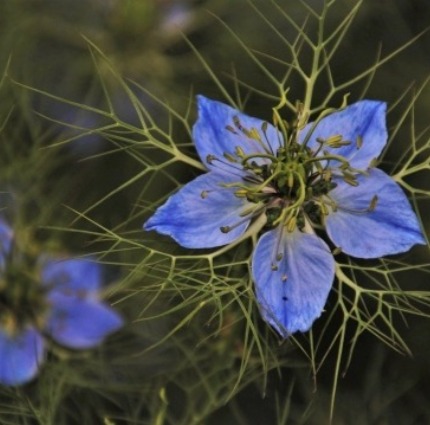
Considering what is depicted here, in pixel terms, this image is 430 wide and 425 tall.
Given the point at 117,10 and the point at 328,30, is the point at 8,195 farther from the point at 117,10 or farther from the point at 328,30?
the point at 328,30

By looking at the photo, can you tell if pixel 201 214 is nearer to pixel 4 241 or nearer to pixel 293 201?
pixel 293 201

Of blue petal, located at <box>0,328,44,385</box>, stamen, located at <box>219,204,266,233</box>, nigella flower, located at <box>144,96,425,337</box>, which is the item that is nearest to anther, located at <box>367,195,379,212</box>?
nigella flower, located at <box>144,96,425,337</box>

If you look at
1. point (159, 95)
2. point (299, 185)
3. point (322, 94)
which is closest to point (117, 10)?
point (159, 95)

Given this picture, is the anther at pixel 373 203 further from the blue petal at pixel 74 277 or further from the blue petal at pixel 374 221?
the blue petal at pixel 74 277

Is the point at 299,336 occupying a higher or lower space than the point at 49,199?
lower

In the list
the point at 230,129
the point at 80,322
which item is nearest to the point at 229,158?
the point at 230,129

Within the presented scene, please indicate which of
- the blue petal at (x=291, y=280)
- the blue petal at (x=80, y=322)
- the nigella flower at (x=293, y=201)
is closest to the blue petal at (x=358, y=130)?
the nigella flower at (x=293, y=201)

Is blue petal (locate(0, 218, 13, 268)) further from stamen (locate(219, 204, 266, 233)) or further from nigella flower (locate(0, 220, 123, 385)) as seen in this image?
stamen (locate(219, 204, 266, 233))
